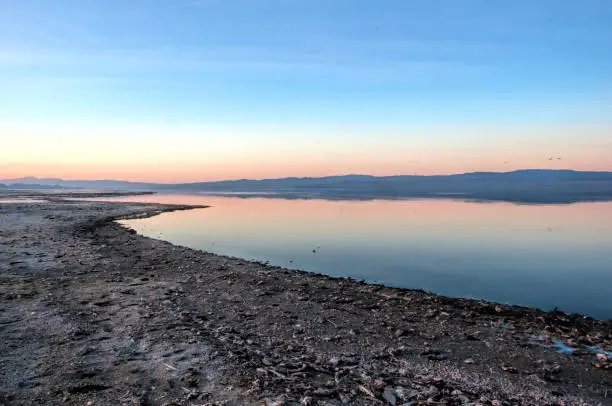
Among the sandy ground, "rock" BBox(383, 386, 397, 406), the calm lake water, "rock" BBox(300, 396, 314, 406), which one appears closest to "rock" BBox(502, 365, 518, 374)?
the sandy ground

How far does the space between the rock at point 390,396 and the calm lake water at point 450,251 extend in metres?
10.3

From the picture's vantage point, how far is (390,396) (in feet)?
22.7

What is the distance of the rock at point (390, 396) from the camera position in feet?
22.1

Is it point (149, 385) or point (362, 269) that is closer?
point (149, 385)

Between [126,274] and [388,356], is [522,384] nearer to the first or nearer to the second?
[388,356]

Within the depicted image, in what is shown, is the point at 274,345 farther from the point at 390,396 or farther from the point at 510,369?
the point at 510,369

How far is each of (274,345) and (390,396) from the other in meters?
3.25

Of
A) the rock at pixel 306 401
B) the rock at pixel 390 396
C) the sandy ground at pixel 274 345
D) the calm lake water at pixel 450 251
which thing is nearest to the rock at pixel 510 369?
the sandy ground at pixel 274 345

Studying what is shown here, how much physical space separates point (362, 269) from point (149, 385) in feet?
50.3

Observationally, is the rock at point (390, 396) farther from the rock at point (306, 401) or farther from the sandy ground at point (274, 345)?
the rock at point (306, 401)

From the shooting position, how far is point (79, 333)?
9.70 meters

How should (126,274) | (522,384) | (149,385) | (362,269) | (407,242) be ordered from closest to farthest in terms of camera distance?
(149,385)
(522,384)
(126,274)
(362,269)
(407,242)

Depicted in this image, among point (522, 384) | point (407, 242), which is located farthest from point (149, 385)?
point (407, 242)

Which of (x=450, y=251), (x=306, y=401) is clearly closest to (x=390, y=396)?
(x=306, y=401)
